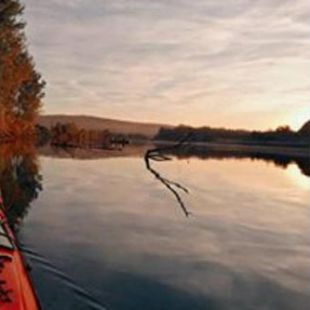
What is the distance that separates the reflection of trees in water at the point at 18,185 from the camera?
2519 cm

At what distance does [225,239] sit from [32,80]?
2987 inches

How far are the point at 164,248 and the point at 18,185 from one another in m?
16.4

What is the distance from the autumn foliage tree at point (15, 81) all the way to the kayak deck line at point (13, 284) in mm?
66125

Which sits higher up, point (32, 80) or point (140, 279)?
point (32, 80)

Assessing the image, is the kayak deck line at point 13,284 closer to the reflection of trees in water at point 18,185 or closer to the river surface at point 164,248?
the river surface at point 164,248

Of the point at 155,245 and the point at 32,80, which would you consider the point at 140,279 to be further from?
the point at 32,80

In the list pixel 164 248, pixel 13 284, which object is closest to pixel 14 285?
pixel 13 284

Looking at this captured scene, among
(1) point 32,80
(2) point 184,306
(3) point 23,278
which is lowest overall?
(2) point 184,306

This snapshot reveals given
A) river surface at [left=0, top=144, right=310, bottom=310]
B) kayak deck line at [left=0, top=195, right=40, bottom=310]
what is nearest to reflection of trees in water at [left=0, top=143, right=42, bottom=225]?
river surface at [left=0, top=144, right=310, bottom=310]

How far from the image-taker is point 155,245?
19.5 m

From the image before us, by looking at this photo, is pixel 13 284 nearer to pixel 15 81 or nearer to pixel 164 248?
pixel 164 248

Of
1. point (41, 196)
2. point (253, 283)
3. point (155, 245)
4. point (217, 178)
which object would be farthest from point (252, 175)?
point (253, 283)

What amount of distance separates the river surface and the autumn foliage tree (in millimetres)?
45850

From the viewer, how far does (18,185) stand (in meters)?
33.5
